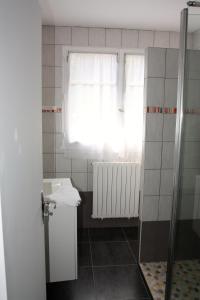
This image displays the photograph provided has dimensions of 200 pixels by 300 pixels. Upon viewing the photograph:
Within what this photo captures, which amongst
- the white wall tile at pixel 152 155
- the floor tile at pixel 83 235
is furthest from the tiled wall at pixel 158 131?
the floor tile at pixel 83 235

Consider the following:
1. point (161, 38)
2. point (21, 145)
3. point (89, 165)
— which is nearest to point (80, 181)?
point (89, 165)

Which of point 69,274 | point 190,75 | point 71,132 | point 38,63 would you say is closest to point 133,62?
point 71,132

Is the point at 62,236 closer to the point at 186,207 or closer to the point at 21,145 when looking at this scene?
the point at 186,207

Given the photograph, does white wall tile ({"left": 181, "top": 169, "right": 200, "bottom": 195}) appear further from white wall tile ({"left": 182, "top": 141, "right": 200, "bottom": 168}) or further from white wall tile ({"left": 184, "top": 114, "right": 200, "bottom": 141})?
white wall tile ({"left": 184, "top": 114, "right": 200, "bottom": 141})

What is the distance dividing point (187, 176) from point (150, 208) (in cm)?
75

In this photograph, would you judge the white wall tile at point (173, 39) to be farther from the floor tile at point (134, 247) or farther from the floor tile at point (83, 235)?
the floor tile at point (83, 235)

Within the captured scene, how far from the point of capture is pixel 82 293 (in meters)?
1.99

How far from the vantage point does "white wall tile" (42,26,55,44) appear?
2619 millimetres

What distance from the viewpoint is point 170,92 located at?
214 cm

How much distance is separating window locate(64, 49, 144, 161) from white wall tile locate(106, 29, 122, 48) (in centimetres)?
11

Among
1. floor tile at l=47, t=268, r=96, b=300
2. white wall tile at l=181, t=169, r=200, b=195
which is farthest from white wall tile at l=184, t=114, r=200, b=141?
floor tile at l=47, t=268, r=96, b=300

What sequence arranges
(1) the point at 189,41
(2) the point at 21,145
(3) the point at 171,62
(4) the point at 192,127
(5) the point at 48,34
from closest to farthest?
(2) the point at 21,145 < (1) the point at 189,41 < (4) the point at 192,127 < (3) the point at 171,62 < (5) the point at 48,34

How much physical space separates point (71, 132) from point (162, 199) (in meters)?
1.22

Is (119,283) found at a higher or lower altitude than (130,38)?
lower
